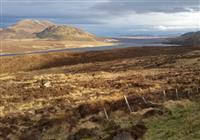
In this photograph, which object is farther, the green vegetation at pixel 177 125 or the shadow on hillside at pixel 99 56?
the shadow on hillside at pixel 99 56

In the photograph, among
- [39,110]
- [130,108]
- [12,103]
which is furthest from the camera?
[12,103]

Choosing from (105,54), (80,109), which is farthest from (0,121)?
(105,54)

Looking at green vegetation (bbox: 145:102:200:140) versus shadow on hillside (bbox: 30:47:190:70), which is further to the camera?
shadow on hillside (bbox: 30:47:190:70)

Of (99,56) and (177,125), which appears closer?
(177,125)

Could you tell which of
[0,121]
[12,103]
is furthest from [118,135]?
[12,103]

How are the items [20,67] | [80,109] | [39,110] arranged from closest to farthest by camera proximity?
[80,109], [39,110], [20,67]

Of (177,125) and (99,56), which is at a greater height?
(177,125)

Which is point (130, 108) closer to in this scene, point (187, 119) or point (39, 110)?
point (187, 119)

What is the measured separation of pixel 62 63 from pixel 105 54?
43.4 ft

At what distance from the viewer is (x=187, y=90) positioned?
32.2m

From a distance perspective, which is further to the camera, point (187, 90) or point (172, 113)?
point (187, 90)

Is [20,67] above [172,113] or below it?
below

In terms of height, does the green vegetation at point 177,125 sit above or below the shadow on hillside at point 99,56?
above

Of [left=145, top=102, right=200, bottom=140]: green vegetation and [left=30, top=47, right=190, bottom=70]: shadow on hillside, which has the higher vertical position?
[left=145, top=102, right=200, bottom=140]: green vegetation
